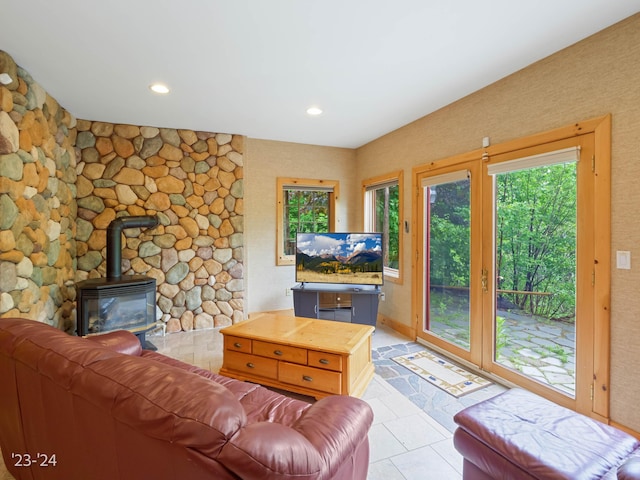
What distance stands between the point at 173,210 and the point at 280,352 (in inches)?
101

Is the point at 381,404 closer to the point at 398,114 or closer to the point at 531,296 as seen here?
the point at 531,296

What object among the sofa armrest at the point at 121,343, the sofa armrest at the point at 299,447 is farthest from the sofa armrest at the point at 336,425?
the sofa armrest at the point at 121,343

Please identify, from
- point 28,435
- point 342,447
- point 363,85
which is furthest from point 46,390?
point 363,85

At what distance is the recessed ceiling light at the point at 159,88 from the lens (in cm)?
287

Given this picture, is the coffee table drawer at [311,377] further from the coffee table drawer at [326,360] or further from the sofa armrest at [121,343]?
the sofa armrest at [121,343]

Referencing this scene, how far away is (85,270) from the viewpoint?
3838 mm

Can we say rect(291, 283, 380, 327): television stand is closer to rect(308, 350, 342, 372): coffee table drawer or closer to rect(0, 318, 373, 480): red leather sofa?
rect(308, 350, 342, 372): coffee table drawer

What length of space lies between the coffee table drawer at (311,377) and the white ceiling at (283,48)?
2.32 metres

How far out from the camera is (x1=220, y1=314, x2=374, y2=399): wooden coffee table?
2.40m

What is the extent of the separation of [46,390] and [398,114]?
361cm

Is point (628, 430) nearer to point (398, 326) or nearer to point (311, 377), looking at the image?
point (311, 377)

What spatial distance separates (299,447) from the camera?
95cm

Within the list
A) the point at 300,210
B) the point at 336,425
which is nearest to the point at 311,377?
the point at 336,425

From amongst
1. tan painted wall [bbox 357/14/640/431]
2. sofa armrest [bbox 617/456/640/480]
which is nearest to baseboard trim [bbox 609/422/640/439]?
tan painted wall [bbox 357/14/640/431]
